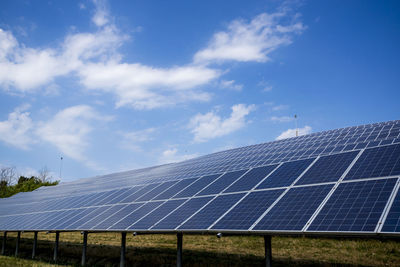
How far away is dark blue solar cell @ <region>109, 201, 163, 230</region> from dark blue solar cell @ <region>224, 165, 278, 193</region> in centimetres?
477

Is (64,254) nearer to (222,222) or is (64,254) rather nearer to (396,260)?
(222,222)

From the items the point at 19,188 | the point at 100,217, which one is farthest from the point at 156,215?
the point at 19,188

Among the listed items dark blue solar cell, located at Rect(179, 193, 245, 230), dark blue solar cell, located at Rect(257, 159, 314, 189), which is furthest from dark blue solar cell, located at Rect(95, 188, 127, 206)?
dark blue solar cell, located at Rect(257, 159, 314, 189)

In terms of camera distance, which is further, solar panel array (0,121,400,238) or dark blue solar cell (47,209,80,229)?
dark blue solar cell (47,209,80,229)

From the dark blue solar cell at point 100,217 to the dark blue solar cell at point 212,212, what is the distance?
8018 mm

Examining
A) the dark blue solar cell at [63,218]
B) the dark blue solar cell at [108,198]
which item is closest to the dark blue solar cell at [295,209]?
the dark blue solar cell at [108,198]

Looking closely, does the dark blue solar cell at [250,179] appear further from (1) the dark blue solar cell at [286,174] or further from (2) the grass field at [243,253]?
(2) the grass field at [243,253]

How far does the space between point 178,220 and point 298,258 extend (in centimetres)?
1234

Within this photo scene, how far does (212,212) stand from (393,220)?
752cm

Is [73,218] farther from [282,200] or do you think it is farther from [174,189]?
[282,200]

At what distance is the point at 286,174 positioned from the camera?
16672mm

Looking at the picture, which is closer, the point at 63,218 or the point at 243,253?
the point at 63,218

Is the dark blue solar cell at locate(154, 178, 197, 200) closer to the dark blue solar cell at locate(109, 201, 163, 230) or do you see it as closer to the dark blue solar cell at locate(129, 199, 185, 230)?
the dark blue solar cell at locate(109, 201, 163, 230)

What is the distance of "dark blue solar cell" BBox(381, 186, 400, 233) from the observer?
9523 millimetres
